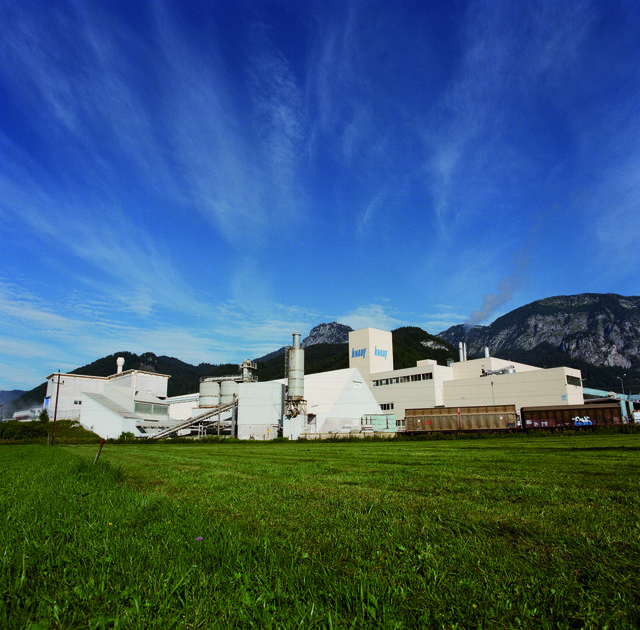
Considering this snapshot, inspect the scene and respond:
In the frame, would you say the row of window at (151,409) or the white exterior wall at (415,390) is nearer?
the row of window at (151,409)

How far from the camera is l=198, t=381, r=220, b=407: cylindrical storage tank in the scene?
76.3m

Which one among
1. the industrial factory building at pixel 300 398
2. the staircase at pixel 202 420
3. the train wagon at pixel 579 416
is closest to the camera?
the train wagon at pixel 579 416

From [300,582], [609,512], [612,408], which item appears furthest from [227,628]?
[612,408]

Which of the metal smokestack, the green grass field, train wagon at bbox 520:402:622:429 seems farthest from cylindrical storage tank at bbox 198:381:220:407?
the green grass field

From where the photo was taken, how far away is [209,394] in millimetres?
77062

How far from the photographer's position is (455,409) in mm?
54844

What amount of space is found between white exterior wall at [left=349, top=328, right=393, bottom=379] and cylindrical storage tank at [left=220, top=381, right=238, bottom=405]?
1359 inches

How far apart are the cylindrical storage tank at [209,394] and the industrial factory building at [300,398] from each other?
Answer: 7.0 inches

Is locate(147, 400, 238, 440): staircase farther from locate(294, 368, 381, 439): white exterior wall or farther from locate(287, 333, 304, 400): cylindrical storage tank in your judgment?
locate(294, 368, 381, 439): white exterior wall

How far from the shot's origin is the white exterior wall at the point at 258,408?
61.5m

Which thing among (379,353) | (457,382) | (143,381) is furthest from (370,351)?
(143,381)

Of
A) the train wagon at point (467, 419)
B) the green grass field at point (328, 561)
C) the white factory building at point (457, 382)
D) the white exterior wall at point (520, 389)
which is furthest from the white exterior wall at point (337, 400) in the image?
the green grass field at point (328, 561)

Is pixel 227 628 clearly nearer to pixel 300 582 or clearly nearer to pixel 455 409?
pixel 300 582

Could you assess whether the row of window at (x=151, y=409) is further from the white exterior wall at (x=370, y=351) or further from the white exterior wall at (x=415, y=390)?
the white exterior wall at (x=415, y=390)
